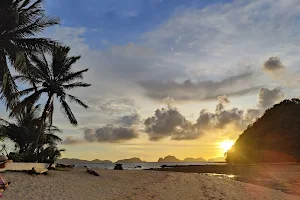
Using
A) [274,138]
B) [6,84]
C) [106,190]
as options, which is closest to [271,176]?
[106,190]

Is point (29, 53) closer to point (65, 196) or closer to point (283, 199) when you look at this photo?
point (65, 196)

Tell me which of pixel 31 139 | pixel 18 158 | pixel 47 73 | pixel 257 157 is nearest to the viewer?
pixel 18 158

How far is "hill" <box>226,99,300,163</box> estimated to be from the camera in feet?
284

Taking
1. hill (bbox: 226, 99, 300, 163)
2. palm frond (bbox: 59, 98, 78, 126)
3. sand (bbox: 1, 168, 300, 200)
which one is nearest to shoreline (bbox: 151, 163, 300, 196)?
sand (bbox: 1, 168, 300, 200)

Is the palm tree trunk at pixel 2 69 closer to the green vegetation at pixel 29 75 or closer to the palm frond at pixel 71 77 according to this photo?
the green vegetation at pixel 29 75

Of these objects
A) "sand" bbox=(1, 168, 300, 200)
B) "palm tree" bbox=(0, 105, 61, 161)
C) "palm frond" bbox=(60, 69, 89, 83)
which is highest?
"palm frond" bbox=(60, 69, 89, 83)

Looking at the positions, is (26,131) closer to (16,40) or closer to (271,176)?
(16,40)

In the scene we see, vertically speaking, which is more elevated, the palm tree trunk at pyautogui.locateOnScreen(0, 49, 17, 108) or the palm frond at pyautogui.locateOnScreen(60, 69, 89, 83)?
the palm frond at pyautogui.locateOnScreen(60, 69, 89, 83)

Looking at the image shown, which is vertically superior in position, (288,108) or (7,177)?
(288,108)

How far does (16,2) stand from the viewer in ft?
62.1

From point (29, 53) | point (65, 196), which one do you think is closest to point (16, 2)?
point (29, 53)

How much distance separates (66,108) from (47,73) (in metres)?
3.66

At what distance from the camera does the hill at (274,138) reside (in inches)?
3410

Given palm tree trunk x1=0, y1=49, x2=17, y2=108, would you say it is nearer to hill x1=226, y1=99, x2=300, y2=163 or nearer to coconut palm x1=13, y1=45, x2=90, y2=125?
coconut palm x1=13, y1=45, x2=90, y2=125
